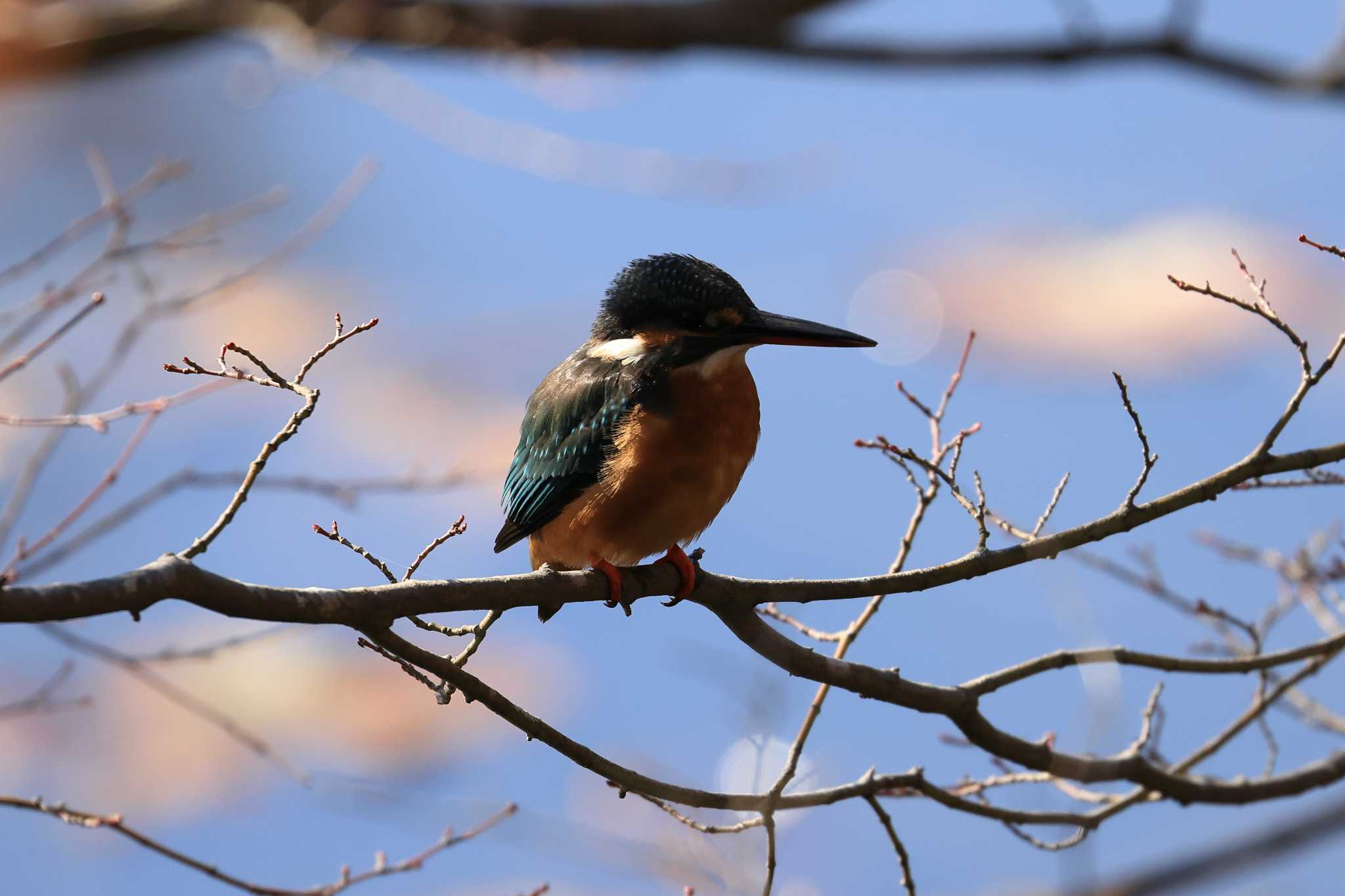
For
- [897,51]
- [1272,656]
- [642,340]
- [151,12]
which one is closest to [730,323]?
[642,340]

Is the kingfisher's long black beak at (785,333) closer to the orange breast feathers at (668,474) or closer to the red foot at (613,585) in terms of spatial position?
the orange breast feathers at (668,474)

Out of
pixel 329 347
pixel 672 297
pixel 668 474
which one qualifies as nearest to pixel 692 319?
pixel 672 297

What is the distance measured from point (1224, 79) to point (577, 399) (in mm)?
2275

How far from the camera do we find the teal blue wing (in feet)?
6.62

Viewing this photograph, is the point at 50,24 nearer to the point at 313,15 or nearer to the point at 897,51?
the point at 313,15

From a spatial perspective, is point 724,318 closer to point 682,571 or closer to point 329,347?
point 682,571

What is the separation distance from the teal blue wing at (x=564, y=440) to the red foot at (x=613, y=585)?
20 centimetres

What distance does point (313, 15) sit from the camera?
3.77m

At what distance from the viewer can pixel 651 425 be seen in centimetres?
196

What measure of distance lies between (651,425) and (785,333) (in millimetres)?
262

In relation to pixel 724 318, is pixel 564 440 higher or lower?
lower

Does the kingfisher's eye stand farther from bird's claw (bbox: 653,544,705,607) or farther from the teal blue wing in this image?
bird's claw (bbox: 653,544,705,607)

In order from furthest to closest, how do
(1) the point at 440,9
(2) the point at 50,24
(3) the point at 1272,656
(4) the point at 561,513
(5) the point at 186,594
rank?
(1) the point at 440,9 < (2) the point at 50,24 < (4) the point at 561,513 < (3) the point at 1272,656 < (5) the point at 186,594

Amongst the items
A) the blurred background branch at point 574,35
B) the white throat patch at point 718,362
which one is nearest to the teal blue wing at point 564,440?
the white throat patch at point 718,362
